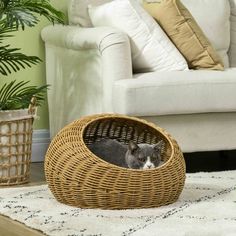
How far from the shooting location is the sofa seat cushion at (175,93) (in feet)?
10.8

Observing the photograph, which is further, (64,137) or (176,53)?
(176,53)

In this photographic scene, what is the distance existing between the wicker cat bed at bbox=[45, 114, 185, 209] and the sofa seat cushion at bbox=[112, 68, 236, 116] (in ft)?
1.56

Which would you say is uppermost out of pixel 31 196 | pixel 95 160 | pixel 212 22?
pixel 212 22

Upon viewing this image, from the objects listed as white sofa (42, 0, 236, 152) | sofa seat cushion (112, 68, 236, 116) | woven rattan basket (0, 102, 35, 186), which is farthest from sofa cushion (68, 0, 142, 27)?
woven rattan basket (0, 102, 35, 186)

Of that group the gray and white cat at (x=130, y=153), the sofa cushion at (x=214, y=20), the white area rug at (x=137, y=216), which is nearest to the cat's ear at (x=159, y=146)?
the gray and white cat at (x=130, y=153)

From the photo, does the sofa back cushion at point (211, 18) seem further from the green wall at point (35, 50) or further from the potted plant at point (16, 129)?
the potted plant at point (16, 129)

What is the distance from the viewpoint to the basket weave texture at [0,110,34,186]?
3396 millimetres

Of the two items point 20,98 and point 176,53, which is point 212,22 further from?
point 20,98

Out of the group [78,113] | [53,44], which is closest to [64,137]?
[78,113]

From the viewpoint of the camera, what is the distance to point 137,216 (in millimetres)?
2518

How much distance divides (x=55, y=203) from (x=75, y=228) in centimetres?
43

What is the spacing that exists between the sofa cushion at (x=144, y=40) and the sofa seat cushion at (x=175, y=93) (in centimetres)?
16

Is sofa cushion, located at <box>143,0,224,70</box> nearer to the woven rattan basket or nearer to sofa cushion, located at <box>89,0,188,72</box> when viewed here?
sofa cushion, located at <box>89,0,188,72</box>

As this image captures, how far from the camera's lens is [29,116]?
344cm
